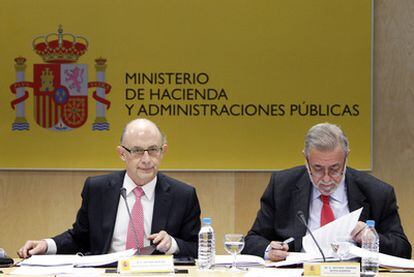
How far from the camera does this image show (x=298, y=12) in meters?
6.18

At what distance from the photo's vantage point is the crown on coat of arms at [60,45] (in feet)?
20.4

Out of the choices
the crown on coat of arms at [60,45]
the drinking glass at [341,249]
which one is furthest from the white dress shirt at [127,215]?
the crown on coat of arms at [60,45]

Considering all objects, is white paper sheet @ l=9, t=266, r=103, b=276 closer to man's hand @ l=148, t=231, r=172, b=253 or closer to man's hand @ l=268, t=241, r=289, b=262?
man's hand @ l=148, t=231, r=172, b=253

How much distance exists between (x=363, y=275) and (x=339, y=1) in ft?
9.87

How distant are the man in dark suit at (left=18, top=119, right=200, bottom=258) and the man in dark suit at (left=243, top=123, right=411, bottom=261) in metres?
0.43

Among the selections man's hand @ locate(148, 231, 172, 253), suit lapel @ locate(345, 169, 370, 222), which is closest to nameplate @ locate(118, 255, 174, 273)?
Result: man's hand @ locate(148, 231, 172, 253)

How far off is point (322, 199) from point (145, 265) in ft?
4.26

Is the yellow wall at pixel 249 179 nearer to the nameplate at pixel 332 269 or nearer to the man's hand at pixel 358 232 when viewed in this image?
the man's hand at pixel 358 232

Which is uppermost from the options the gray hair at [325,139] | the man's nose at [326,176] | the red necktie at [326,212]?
the gray hair at [325,139]

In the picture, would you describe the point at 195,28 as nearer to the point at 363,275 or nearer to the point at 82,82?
the point at 82,82

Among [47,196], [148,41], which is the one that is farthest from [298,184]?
[47,196]

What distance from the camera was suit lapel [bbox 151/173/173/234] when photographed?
15.1 ft

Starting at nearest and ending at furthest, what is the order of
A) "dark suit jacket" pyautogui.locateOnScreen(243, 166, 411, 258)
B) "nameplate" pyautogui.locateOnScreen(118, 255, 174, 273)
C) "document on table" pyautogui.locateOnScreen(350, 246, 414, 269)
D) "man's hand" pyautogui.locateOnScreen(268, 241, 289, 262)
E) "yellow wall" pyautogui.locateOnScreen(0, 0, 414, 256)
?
"nameplate" pyautogui.locateOnScreen(118, 255, 174, 273) → "document on table" pyautogui.locateOnScreen(350, 246, 414, 269) → "man's hand" pyautogui.locateOnScreen(268, 241, 289, 262) → "dark suit jacket" pyautogui.locateOnScreen(243, 166, 411, 258) → "yellow wall" pyautogui.locateOnScreen(0, 0, 414, 256)

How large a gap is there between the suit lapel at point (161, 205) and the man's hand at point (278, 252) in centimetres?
74
